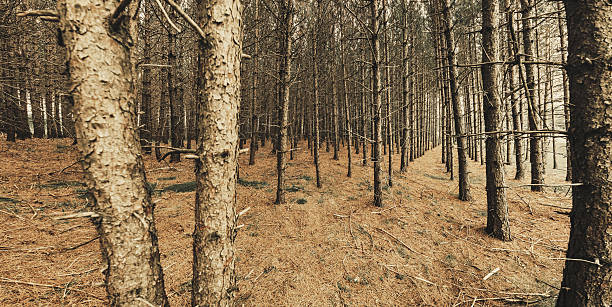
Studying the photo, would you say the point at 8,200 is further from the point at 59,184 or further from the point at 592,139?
the point at 592,139

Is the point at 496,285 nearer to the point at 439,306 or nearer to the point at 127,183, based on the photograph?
the point at 439,306

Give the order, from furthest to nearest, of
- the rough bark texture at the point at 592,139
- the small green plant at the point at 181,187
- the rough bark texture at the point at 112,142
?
the small green plant at the point at 181,187 < the rough bark texture at the point at 592,139 < the rough bark texture at the point at 112,142

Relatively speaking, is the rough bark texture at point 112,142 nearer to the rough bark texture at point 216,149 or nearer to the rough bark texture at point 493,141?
the rough bark texture at point 216,149

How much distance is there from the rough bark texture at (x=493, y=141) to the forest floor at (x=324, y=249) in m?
0.33

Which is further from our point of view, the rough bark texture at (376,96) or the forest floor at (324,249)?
the rough bark texture at (376,96)

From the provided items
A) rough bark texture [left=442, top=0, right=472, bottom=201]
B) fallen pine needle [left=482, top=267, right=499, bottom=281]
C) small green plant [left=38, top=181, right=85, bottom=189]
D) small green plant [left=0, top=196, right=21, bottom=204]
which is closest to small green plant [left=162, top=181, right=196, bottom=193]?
small green plant [left=38, top=181, right=85, bottom=189]

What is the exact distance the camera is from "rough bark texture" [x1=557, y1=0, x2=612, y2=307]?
196 centimetres

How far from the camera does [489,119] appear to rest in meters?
5.17

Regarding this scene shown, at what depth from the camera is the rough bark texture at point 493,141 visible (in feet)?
16.8

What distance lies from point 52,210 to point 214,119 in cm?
649

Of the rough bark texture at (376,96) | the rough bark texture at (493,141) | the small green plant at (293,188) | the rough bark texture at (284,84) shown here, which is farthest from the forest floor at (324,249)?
the rough bark texture at (284,84)

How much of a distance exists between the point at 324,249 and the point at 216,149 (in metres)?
3.82

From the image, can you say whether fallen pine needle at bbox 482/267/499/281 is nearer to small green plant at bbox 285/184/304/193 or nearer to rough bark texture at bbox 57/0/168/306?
rough bark texture at bbox 57/0/168/306

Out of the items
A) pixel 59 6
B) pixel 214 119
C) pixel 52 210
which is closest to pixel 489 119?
pixel 214 119
